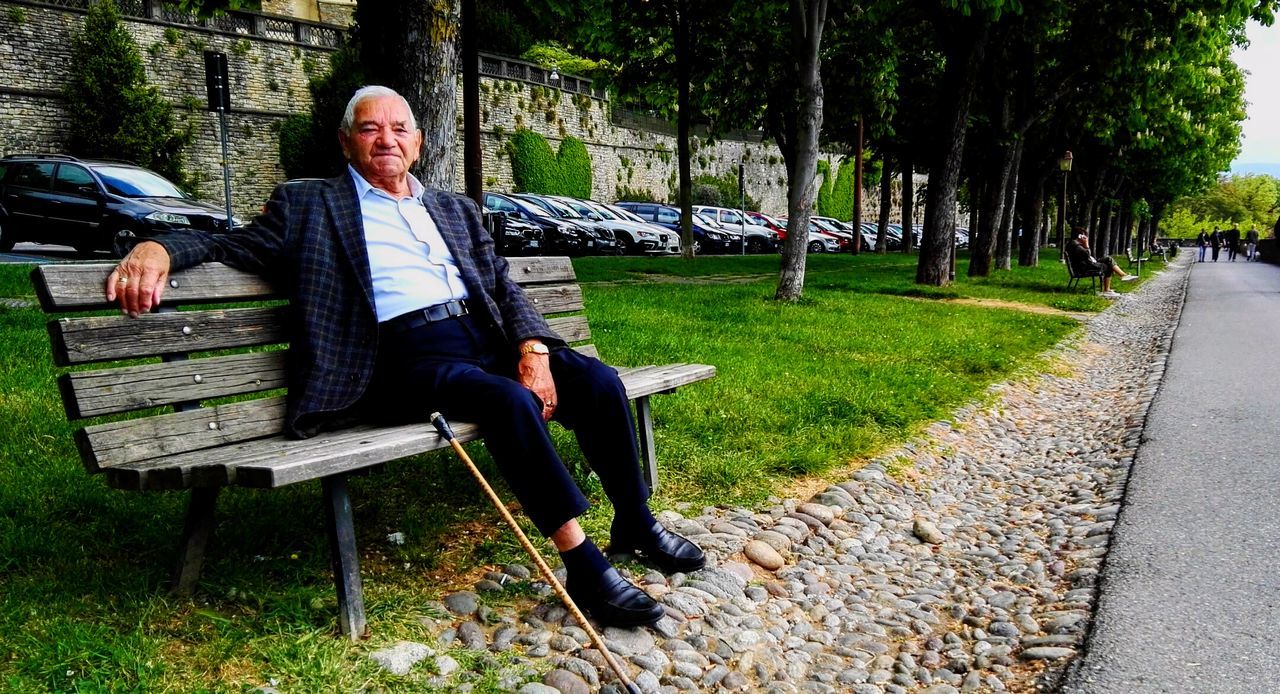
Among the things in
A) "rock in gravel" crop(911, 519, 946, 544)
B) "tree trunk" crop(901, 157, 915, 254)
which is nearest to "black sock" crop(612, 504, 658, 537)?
"rock in gravel" crop(911, 519, 946, 544)

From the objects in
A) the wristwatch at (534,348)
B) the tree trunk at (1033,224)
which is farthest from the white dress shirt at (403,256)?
the tree trunk at (1033,224)

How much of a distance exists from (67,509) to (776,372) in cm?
480

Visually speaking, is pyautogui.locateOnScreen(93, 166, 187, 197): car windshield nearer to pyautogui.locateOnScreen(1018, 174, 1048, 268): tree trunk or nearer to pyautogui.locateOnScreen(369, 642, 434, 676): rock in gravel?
pyautogui.locateOnScreen(369, 642, 434, 676): rock in gravel

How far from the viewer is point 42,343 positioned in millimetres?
6680

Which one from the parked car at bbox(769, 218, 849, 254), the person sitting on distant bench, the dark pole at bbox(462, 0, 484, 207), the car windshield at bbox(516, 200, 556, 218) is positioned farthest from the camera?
the parked car at bbox(769, 218, 849, 254)

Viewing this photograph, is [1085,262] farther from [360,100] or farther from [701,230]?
[360,100]

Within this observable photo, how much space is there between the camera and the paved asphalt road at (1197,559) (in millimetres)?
3123

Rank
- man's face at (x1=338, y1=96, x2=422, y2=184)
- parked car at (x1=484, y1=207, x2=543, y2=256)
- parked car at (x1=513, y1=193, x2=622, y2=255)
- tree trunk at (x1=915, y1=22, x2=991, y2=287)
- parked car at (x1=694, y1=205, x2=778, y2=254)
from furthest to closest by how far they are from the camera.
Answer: parked car at (x1=694, y1=205, x2=778, y2=254), parked car at (x1=513, y1=193, x2=622, y2=255), parked car at (x1=484, y1=207, x2=543, y2=256), tree trunk at (x1=915, y1=22, x2=991, y2=287), man's face at (x1=338, y1=96, x2=422, y2=184)

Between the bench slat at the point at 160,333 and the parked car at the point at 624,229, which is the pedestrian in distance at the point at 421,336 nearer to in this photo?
the bench slat at the point at 160,333

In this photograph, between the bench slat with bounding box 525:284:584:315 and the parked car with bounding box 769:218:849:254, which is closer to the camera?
the bench slat with bounding box 525:284:584:315

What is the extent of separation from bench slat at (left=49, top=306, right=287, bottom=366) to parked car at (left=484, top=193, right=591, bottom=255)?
1871 centimetres

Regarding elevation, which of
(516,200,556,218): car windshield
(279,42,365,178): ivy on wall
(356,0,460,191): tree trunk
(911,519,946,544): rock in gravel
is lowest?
(911,519,946,544): rock in gravel

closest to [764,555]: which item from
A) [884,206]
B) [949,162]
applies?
[949,162]

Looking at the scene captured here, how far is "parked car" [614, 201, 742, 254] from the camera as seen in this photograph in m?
29.6
